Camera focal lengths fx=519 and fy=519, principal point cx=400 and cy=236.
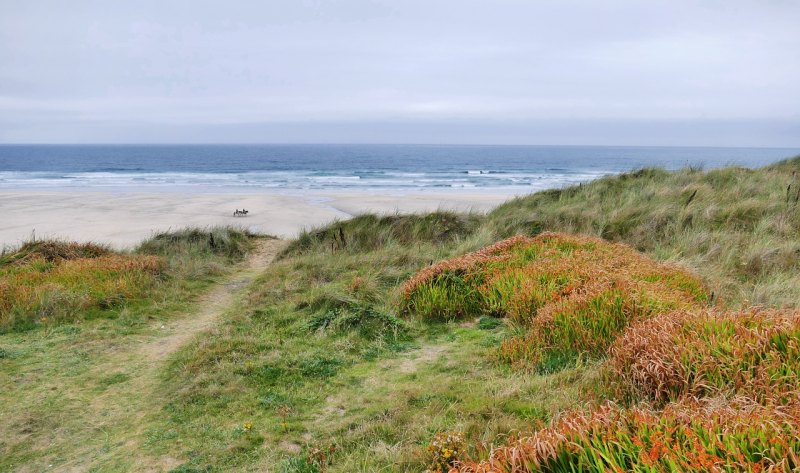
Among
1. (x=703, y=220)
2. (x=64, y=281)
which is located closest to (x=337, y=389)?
(x=64, y=281)

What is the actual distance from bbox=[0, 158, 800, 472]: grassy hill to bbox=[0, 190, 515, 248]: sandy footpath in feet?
26.7

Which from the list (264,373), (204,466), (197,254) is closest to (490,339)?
(264,373)

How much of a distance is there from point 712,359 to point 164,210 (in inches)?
1159

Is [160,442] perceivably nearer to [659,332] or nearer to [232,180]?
[659,332]

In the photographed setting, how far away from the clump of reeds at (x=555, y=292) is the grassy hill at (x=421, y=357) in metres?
0.03

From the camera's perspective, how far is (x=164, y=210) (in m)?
28.8

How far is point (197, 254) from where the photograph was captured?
13172mm

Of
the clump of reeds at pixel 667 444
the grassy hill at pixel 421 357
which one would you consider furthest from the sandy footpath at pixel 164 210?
the clump of reeds at pixel 667 444

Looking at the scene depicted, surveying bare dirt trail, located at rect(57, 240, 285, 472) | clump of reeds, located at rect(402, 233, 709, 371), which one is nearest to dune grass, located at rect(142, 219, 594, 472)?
bare dirt trail, located at rect(57, 240, 285, 472)

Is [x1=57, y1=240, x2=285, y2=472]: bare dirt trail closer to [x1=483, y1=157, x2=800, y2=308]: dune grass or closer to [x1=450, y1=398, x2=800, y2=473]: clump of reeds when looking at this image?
[x1=450, y1=398, x2=800, y2=473]: clump of reeds

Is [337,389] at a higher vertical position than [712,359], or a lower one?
lower

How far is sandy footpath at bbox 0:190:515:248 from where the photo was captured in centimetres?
2150

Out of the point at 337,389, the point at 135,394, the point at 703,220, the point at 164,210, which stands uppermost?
the point at 703,220

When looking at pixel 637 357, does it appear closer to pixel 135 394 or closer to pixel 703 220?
pixel 135 394
